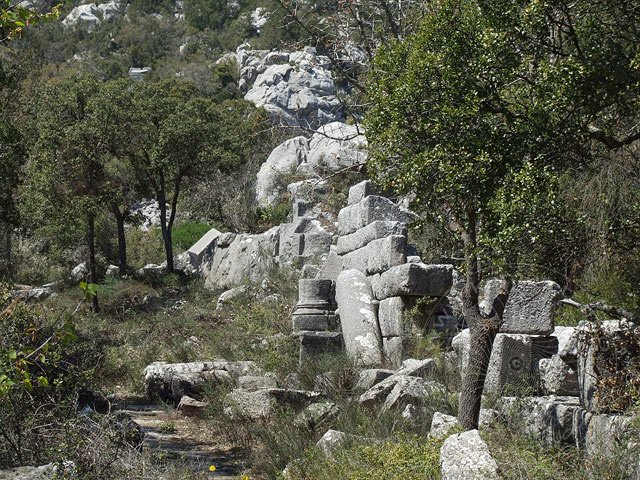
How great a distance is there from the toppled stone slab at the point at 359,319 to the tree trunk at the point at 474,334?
11.9 feet

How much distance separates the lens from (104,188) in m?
20.2

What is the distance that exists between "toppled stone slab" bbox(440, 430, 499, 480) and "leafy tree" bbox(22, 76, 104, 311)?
50.8 feet

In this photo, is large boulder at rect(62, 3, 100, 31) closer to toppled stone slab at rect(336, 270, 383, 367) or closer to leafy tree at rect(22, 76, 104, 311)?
leafy tree at rect(22, 76, 104, 311)

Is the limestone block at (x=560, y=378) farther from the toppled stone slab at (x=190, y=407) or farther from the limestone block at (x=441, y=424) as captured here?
the toppled stone slab at (x=190, y=407)

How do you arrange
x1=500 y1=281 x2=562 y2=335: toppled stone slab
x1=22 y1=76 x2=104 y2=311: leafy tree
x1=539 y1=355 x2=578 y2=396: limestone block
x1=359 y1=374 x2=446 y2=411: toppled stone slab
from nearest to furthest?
x1=539 y1=355 x2=578 y2=396: limestone block
x1=359 y1=374 x2=446 y2=411: toppled stone slab
x1=500 y1=281 x2=562 y2=335: toppled stone slab
x1=22 y1=76 x2=104 y2=311: leafy tree

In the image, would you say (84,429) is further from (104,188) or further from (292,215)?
(104,188)

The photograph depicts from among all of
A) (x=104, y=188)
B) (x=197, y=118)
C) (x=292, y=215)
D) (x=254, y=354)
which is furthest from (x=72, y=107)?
(x=254, y=354)

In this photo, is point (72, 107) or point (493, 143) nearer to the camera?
point (493, 143)

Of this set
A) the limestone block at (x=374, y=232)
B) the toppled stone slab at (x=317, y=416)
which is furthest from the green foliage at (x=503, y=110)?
the limestone block at (x=374, y=232)

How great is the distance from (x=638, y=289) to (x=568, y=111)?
10.2 feet

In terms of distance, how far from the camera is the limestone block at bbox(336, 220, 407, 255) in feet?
38.1

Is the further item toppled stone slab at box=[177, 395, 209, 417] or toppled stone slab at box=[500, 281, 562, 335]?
toppled stone slab at box=[177, 395, 209, 417]

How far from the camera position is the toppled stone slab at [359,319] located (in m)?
10.2

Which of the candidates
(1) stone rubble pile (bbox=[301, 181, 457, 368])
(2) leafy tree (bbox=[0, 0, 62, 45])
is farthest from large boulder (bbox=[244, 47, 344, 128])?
(2) leafy tree (bbox=[0, 0, 62, 45])
